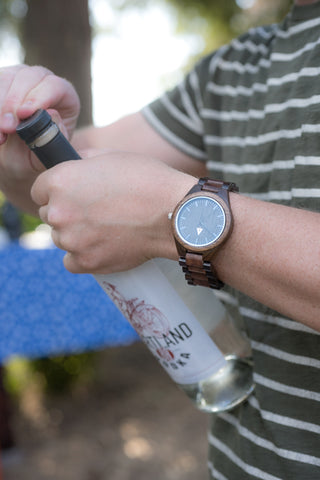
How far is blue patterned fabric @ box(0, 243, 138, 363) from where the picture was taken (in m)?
1.86

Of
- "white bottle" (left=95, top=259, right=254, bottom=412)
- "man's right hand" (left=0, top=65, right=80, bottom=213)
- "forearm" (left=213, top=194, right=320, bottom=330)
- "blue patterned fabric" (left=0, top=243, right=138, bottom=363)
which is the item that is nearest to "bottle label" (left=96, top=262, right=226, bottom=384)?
"white bottle" (left=95, top=259, right=254, bottom=412)

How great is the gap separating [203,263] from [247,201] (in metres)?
0.08

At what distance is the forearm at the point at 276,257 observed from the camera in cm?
48

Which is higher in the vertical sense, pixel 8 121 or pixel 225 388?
pixel 8 121

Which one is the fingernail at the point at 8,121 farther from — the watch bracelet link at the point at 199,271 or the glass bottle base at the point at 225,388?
the glass bottle base at the point at 225,388

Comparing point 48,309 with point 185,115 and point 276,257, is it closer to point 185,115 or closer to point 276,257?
point 185,115

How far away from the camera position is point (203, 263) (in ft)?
1.68

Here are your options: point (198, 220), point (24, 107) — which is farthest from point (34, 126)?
point (198, 220)

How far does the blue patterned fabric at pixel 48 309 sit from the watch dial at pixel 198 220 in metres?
1.43

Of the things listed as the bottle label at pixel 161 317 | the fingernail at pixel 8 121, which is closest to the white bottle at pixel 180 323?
the bottle label at pixel 161 317

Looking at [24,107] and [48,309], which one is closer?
[24,107]

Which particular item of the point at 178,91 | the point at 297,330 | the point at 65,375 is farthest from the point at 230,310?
the point at 65,375

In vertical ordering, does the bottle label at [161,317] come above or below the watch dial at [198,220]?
below

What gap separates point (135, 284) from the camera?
0.60 meters
